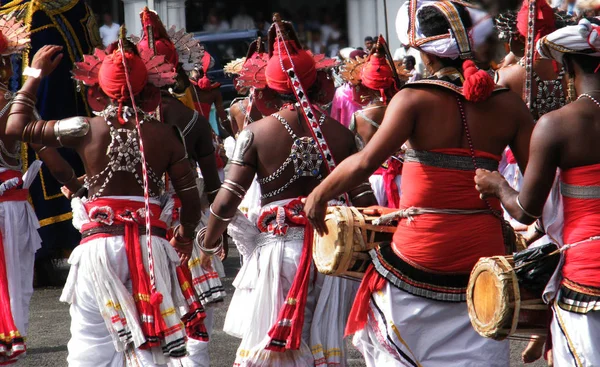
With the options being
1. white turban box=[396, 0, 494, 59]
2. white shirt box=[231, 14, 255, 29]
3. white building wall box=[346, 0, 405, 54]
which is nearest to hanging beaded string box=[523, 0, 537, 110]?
white turban box=[396, 0, 494, 59]

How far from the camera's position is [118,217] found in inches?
215

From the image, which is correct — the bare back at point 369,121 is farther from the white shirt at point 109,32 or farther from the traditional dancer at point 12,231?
the white shirt at point 109,32

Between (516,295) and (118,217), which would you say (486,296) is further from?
(118,217)

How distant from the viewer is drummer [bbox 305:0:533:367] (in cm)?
436

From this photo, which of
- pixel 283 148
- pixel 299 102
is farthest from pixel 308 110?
pixel 283 148

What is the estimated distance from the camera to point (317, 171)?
5.45m

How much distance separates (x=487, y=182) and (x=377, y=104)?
4.01 metres

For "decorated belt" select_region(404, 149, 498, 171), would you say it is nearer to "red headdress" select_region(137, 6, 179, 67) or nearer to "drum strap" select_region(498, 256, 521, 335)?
"drum strap" select_region(498, 256, 521, 335)

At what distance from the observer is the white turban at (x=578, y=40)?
12.4 feet

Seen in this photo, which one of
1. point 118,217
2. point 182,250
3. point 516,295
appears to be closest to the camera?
point 516,295

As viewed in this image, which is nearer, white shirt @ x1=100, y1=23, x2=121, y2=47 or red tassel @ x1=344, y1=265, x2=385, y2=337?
red tassel @ x1=344, y1=265, x2=385, y2=337

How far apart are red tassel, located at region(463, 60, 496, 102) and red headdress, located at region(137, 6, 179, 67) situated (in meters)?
3.26

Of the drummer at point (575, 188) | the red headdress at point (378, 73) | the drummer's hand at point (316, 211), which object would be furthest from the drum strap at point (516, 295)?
the red headdress at point (378, 73)

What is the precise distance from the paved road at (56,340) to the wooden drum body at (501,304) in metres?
2.90
